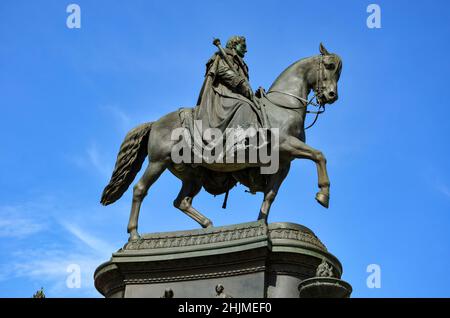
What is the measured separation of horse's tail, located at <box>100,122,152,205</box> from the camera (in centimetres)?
2150

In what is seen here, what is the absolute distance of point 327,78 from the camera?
21469 mm

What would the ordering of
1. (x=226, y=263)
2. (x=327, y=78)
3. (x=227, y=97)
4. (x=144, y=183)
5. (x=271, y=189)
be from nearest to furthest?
(x=226, y=263), (x=271, y=189), (x=144, y=183), (x=227, y=97), (x=327, y=78)

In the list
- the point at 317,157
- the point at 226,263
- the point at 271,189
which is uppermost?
the point at 317,157

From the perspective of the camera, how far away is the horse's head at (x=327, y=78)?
21344 mm

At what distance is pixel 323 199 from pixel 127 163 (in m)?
4.88

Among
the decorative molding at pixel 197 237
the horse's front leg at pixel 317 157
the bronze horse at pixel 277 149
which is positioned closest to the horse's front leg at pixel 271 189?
the bronze horse at pixel 277 149

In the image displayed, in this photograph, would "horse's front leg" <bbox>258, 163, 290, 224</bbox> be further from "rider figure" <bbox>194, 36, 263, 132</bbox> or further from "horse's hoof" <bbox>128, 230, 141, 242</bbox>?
"horse's hoof" <bbox>128, 230, 141, 242</bbox>

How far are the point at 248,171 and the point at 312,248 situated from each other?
282 centimetres

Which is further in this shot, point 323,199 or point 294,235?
point 323,199

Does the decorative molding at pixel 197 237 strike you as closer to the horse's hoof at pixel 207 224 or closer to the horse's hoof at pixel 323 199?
the horse's hoof at pixel 207 224

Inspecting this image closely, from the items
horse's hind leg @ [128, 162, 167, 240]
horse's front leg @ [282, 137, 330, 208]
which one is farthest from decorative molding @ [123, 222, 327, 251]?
horse's hind leg @ [128, 162, 167, 240]

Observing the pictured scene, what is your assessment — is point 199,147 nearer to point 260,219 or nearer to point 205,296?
point 260,219

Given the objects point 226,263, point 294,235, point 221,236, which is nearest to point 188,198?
point 221,236

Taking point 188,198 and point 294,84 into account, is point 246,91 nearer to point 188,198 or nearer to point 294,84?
point 294,84
